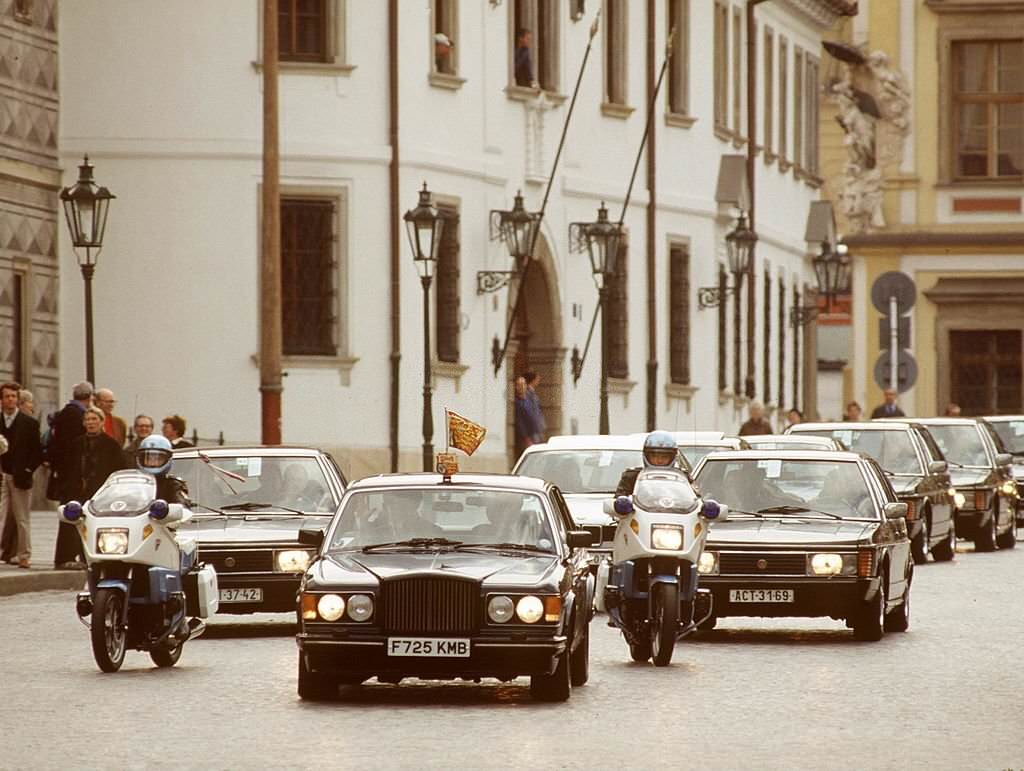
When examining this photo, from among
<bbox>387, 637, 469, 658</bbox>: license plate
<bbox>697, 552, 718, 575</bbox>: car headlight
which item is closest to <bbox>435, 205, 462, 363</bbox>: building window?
<bbox>697, 552, 718, 575</bbox>: car headlight

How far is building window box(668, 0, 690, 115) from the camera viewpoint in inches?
→ 2103

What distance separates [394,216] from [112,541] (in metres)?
23.5

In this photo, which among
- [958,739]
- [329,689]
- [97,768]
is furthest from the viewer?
[329,689]

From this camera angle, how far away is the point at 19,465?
2944cm

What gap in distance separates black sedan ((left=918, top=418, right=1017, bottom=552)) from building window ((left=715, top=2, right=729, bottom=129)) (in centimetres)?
1739

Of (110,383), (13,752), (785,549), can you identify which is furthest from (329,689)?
(110,383)

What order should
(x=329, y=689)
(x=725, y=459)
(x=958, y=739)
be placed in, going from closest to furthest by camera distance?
(x=958, y=739)
(x=329, y=689)
(x=725, y=459)

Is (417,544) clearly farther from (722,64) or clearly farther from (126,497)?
(722,64)

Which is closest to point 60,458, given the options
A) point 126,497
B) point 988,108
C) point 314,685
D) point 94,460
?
point 94,460

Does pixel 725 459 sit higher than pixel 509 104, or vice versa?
pixel 509 104

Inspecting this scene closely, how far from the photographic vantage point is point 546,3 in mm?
47688

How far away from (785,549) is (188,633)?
14.7ft

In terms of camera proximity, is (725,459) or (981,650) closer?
(981,650)

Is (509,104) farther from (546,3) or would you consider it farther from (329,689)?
(329,689)
